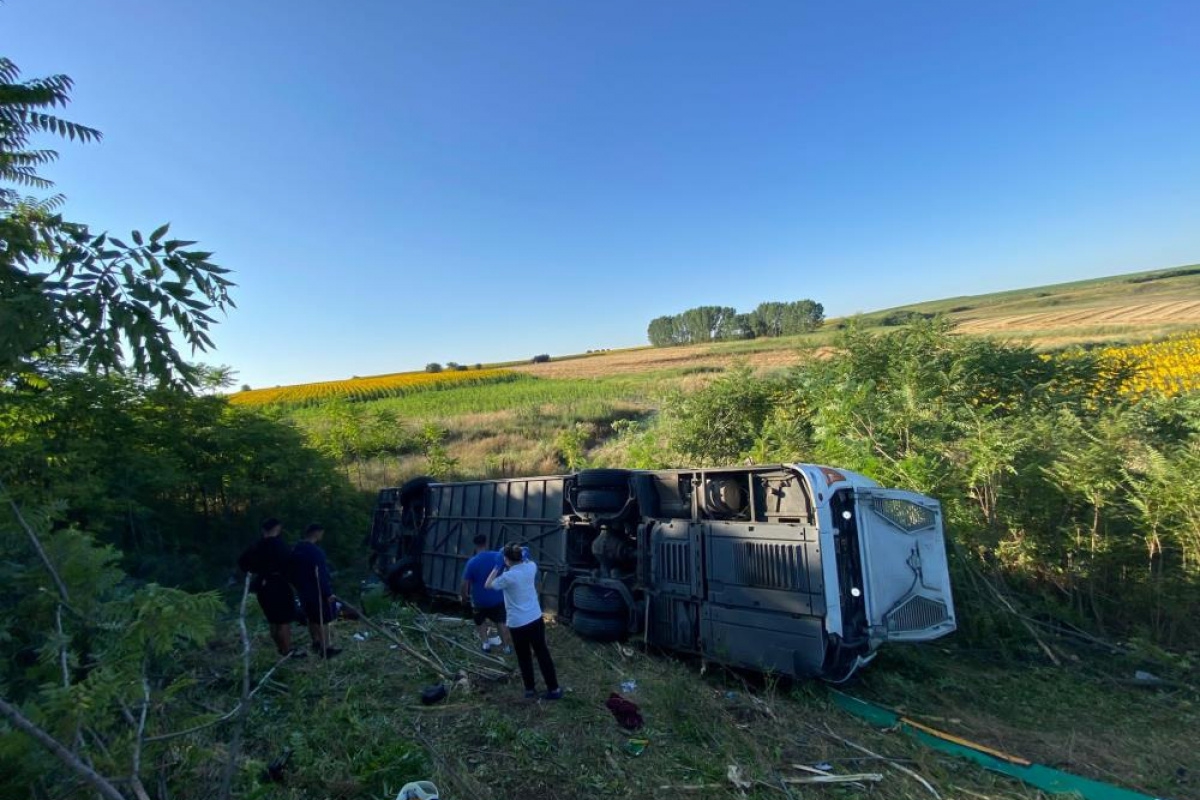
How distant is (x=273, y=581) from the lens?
7.04 meters

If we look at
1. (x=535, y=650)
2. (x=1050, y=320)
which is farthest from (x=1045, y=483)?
(x=1050, y=320)

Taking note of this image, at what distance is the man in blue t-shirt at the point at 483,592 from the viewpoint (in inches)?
291

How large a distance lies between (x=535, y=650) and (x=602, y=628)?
5.41 feet

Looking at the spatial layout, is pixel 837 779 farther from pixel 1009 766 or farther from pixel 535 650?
pixel 535 650

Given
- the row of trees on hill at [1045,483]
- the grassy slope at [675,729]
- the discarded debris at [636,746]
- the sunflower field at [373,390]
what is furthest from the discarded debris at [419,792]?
the sunflower field at [373,390]

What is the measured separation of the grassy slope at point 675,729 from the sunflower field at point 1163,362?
900cm

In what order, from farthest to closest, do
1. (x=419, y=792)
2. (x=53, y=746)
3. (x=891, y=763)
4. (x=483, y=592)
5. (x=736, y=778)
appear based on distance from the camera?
(x=483, y=592)
(x=891, y=763)
(x=736, y=778)
(x=419, y=792)
(x=53, y=746)

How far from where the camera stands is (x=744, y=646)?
247 inches

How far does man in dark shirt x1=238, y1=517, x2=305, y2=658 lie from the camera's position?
23.0 ft

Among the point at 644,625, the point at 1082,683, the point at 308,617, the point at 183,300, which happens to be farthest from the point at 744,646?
the point at 183,300

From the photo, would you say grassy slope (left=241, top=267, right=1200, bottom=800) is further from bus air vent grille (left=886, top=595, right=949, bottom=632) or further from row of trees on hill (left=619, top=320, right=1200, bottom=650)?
row of trees on hill (left=619, top=320, right=1200, bottom=650)

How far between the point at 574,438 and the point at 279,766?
1493 cm

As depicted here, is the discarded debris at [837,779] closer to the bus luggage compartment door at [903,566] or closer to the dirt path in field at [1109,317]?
the bus luggage compartment door at [903,566]

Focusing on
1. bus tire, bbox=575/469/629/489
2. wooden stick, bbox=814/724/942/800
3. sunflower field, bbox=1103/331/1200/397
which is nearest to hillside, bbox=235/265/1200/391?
→ sunflower field, bbox=1103/331/1200/397
